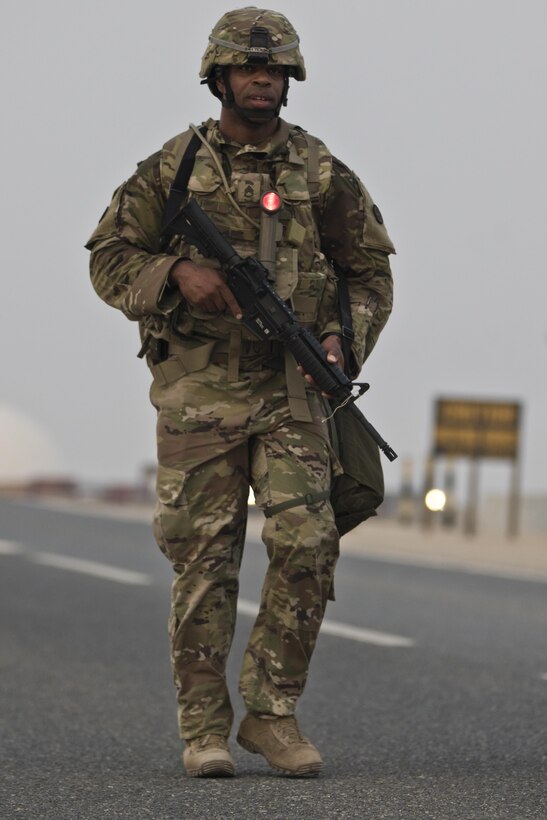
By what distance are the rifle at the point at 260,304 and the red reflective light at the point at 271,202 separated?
0.16 meters

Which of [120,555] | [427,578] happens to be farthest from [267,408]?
[120,555]

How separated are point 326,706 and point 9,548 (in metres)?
12.8

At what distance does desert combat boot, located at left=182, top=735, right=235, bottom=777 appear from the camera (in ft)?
19.5

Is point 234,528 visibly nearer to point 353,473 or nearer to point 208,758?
point 353,473

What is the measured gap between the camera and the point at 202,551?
5984 millimetres

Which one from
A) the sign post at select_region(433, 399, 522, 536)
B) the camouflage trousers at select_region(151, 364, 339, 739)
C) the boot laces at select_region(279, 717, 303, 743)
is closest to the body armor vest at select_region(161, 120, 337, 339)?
the camouflage trousers at select_region(151, 364, 339, 739)

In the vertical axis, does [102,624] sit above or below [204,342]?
below

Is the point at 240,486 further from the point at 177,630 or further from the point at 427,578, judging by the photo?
the point at 427,578

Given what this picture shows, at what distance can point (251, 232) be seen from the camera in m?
5.98

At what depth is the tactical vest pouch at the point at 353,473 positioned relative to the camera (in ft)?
20.0

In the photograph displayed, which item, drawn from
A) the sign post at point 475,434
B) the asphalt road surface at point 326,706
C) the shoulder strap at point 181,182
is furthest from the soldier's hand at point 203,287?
the sign post at point 475,434

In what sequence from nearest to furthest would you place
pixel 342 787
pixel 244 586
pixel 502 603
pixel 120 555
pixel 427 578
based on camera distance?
pixel 342 787, pixel 502 603, pixel 244 586, pixel 427 578, pixel 120 555

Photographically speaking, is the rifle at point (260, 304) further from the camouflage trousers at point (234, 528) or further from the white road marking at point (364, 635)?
the white road marking at point (364, 635)

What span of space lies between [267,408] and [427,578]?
39.4ft
